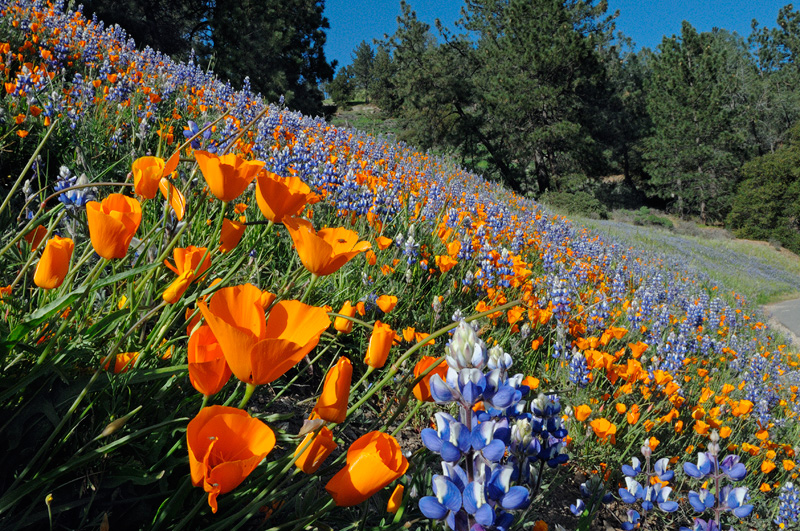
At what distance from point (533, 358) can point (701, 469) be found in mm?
1488

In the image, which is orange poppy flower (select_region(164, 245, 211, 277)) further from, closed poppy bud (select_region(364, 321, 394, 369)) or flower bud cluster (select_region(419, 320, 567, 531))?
flower bud cluster (select_region(419, 320, 567, 531))

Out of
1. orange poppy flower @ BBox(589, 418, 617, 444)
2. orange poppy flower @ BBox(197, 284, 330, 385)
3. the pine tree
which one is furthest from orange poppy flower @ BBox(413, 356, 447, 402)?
the pine tree

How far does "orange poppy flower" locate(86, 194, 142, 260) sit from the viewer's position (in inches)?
29.6

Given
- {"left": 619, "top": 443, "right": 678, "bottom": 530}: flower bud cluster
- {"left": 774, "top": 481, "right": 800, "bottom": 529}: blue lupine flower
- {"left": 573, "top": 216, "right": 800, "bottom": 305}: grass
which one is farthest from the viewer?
{"left": 573, "top": 216, "right": 800, "bottom": 305}: grass

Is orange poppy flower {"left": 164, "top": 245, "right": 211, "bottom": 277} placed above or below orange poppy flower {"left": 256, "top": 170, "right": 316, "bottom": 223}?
below

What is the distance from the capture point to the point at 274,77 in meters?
19.2

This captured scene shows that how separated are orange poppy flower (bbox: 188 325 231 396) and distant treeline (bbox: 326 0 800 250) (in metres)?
21.6

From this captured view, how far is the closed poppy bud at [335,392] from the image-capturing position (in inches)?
26.3

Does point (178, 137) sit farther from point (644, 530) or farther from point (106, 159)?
point (644, 530)

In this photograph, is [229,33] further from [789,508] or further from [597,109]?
[789,508]

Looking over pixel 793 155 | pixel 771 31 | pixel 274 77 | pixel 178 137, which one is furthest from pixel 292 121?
pixel 771 31

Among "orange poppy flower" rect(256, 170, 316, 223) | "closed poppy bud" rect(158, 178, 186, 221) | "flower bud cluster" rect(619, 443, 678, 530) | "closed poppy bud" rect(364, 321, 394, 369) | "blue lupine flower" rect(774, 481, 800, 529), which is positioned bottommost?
"blue lupine flower" rect(774, 481, 800, 529)

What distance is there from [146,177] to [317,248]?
397 millimetres

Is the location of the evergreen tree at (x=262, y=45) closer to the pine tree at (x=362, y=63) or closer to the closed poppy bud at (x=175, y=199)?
the closed poppy bud at (x=175, y=199)
